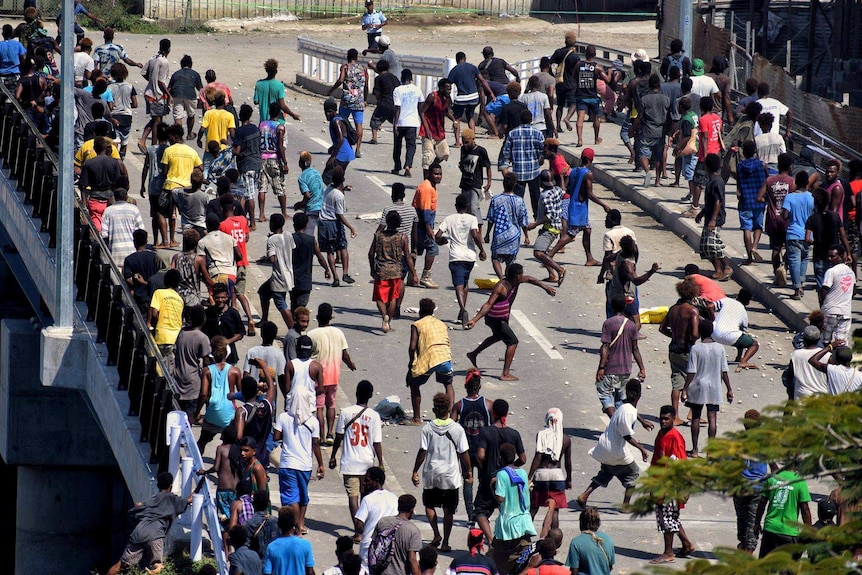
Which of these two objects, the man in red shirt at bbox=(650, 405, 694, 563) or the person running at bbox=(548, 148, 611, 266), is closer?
the man in red shirt at bbox=(650, 405, 694, 563)

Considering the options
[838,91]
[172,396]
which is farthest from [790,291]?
[838,91]

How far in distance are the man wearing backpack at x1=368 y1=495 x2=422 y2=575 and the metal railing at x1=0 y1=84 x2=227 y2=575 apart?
3.78 feet

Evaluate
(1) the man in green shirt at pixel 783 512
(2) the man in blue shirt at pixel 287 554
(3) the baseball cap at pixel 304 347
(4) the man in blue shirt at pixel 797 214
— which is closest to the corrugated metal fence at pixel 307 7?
(4) the man in blue shirt at pixel 797 214

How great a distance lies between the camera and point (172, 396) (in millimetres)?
14336

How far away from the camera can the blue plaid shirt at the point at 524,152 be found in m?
21.5

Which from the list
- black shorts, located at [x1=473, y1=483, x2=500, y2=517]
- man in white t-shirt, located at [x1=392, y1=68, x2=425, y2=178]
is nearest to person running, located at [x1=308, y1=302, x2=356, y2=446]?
black shorts, located at [x1=473, y1=483, x2=500, y2=517]

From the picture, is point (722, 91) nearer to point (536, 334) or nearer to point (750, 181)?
point (750, 181)

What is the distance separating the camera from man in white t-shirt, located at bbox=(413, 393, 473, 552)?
13.6 meters

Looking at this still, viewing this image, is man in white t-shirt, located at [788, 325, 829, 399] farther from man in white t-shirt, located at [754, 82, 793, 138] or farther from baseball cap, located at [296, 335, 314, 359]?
man in white t-shirt, located at [754, 82, 793, 138]

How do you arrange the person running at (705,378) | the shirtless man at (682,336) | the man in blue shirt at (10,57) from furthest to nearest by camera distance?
the man in blue shirt at (10,57)
the shirtless man at (682,336)
the person running at (705,378)

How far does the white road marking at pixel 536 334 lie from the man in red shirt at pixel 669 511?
442cm

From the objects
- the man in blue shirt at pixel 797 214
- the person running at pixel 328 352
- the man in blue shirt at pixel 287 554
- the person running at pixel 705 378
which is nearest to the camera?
A: the man in blue shirt at pixel 287 554

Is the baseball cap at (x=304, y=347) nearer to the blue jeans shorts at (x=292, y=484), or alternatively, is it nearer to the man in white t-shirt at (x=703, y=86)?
the blue jeans shorts at (x=292, y=484)

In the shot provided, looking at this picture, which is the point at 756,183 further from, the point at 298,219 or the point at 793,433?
the point at 793,433
